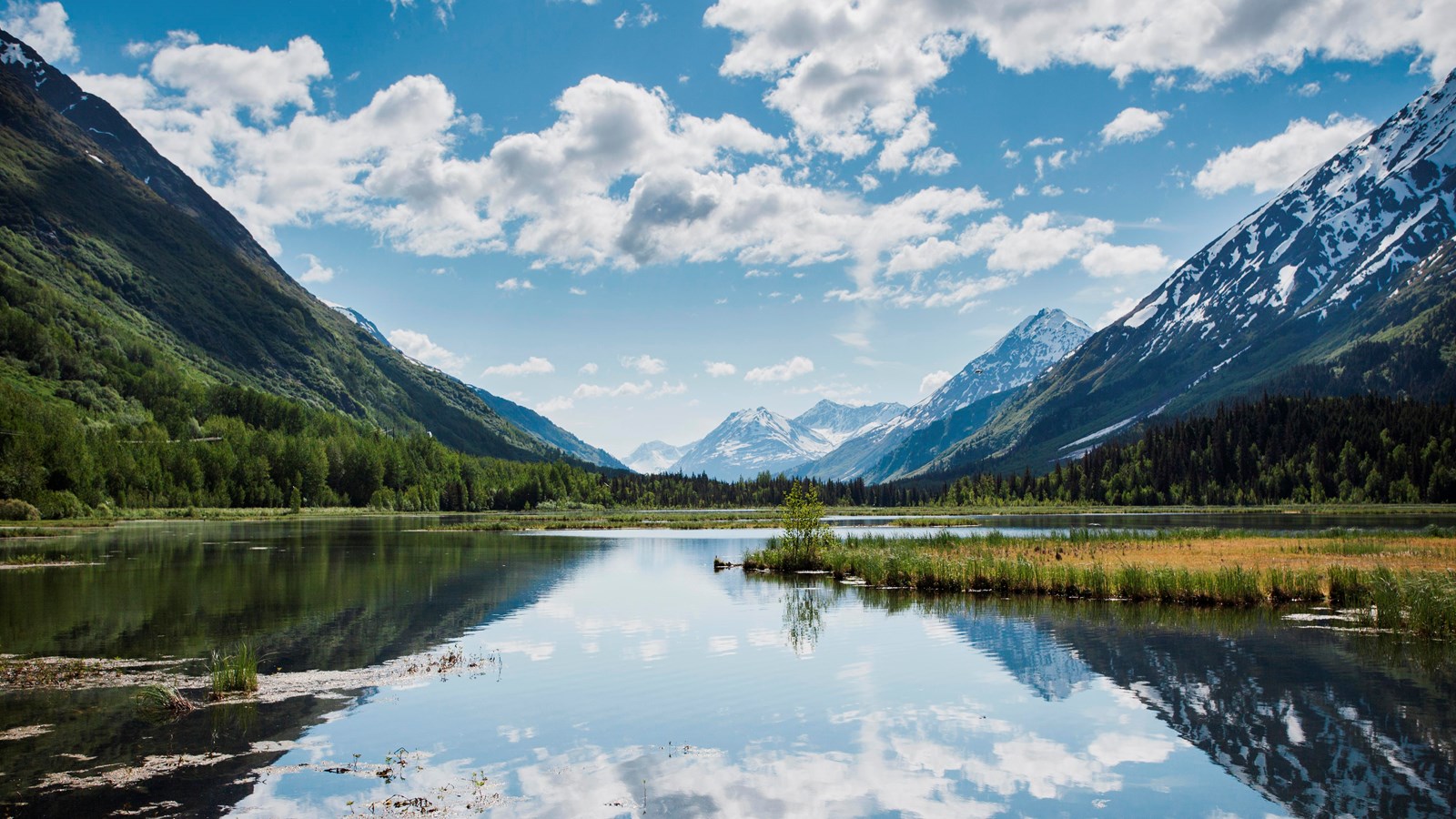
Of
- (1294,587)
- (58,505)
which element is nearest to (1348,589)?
(1294,587)

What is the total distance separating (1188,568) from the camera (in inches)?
1983

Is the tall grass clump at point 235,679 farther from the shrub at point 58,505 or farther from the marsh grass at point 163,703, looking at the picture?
the shrub at point 58,505

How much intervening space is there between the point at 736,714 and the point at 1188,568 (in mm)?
36162

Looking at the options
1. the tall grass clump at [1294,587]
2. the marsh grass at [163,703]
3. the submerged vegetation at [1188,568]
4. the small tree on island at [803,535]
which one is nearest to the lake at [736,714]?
the marsh grass at [163,703]

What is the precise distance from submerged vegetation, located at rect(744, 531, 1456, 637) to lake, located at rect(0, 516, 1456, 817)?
3189 mm

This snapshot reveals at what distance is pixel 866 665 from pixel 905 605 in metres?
16.6

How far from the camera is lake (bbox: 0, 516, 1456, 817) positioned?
1770cm

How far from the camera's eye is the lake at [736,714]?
17.7 m

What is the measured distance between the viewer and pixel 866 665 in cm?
3122

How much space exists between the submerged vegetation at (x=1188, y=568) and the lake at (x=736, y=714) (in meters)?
3.19

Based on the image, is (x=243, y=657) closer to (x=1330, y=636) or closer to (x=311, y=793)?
(x=311, y=793)

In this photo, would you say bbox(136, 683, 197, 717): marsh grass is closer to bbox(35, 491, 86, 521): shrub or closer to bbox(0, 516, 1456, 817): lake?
bbox(0, 516, 1456, 817): lake

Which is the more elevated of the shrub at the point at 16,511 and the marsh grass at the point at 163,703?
the shrub at the point at 16,511

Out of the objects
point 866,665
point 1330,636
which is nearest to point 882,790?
point 866,665
